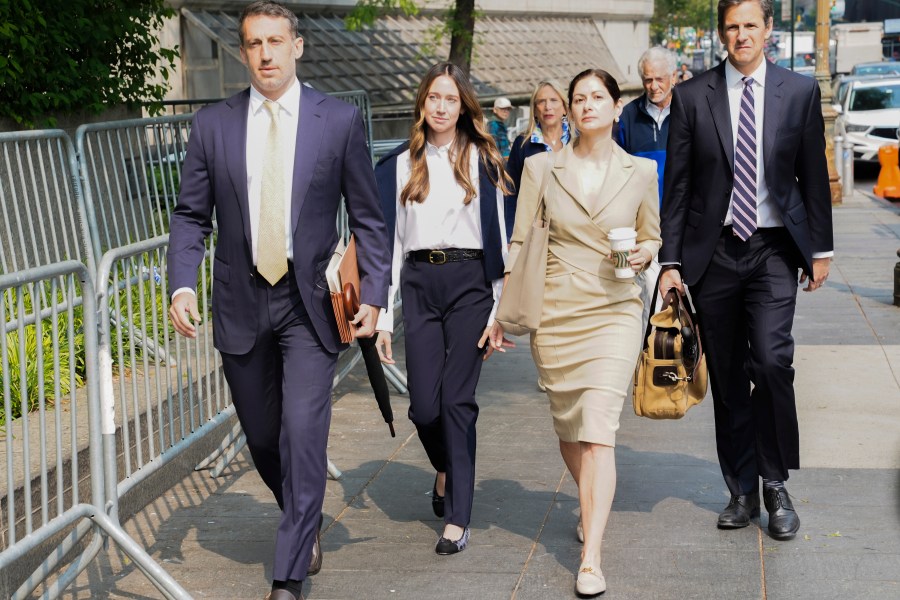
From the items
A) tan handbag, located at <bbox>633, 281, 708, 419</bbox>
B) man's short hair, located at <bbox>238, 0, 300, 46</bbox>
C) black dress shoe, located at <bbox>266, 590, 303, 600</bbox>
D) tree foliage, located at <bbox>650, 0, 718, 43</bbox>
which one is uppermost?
man's short hair, located at <bbox>238, 0, 300, 46</bbox>

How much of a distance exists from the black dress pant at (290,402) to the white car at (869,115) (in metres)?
19.9

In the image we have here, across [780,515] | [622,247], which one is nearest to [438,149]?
[622,247]

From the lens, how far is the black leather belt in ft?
18.5

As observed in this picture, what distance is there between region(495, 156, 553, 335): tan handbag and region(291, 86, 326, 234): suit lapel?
910 mm

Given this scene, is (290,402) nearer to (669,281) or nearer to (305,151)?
(305,151)

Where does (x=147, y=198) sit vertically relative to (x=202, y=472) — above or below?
above

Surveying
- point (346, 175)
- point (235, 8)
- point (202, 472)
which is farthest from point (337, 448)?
point (235, 8)

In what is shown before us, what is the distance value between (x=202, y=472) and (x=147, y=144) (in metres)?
2.17

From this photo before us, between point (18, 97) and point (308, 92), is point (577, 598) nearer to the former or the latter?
point (308, 92)

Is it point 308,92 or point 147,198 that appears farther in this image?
point 147,198

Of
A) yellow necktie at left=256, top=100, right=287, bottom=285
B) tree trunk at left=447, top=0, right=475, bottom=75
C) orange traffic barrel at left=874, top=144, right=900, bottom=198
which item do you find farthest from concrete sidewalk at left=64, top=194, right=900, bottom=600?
tree trunk at left=447, top=0, right=475, bottom=75

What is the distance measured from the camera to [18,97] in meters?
10.2

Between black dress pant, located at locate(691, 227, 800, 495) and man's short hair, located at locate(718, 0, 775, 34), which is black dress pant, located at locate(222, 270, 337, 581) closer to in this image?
black dress pant, located at locate(691, 227, 800, 495)

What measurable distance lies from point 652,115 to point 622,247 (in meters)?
3.40
